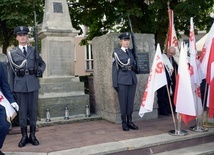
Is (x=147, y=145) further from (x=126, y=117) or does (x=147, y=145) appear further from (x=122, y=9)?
(x=122, y=9)

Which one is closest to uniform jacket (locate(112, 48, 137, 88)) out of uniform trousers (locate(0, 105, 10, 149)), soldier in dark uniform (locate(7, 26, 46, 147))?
soldier in dark uniform (locate(7, 26, 46, 147))

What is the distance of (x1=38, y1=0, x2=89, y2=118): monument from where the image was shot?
24.1 feet

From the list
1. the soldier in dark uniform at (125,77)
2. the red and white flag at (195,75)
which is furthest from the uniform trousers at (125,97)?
the red and white flag at (195,75)

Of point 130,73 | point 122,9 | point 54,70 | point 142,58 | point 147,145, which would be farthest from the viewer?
point 122,9

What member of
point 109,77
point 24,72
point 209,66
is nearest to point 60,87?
point 109,77

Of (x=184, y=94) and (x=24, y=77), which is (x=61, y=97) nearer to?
(x=24, y=77)

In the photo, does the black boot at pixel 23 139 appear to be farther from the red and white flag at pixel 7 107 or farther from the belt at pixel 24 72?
the belt at pixel 24 72

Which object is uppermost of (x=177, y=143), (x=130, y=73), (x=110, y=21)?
(x=110, y=21)

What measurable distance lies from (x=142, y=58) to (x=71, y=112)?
231 cm

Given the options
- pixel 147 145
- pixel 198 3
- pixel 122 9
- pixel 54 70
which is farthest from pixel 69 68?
pixel 198 3

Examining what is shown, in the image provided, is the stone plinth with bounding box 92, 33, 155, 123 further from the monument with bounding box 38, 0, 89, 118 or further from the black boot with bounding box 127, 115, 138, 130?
the black boot with bounding box 127, 115, 138, 130

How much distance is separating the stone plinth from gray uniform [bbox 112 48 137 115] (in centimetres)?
70

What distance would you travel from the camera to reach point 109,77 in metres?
7.09

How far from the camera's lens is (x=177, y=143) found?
17.7 ft
